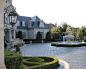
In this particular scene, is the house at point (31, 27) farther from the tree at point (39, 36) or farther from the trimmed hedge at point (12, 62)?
the trimmed hedge at point (12, 62)

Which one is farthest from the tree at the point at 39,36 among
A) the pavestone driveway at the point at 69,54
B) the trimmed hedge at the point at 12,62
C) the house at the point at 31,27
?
the trimmed hedge at the point at 12,62

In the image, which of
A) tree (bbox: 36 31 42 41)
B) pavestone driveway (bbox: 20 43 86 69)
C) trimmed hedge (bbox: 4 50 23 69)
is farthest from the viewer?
tree (bbox: 36 31 42 41)

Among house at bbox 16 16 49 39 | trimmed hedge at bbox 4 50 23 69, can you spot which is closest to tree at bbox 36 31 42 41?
house at bbox 16 16 49 39

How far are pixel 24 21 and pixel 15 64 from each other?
101 feet

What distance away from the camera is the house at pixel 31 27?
110 ft

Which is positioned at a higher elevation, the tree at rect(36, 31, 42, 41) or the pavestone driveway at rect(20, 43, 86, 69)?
the tree at rect(36, 31, 42, 41)

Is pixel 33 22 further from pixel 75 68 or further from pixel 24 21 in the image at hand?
pixel 75 68

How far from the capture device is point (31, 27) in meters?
33.7

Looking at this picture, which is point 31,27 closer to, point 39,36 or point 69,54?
point 39,36

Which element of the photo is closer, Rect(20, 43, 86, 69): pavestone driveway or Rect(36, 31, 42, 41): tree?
Rect(20, 43, 86, 69): pavestone driveway

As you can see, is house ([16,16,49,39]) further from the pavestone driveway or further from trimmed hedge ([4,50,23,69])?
trimmed hedge ([4,50,23,69])

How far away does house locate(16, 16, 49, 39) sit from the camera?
110ft

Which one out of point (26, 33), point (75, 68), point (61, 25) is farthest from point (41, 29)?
point (75, 68)

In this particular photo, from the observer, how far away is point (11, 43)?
19156 millimetres
